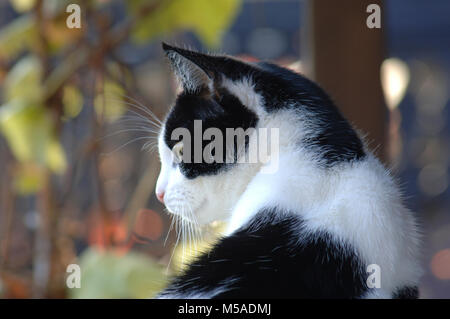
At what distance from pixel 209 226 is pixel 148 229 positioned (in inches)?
40.2

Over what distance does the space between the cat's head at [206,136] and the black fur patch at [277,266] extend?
7 centimetres

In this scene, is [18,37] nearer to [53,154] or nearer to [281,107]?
[53,154]

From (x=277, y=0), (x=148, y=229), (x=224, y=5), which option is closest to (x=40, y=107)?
(x=224, y=5)

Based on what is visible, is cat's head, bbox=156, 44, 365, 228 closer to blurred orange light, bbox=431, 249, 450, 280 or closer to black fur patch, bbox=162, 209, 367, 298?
black fur patch, bbox=162, 209, 367, 298

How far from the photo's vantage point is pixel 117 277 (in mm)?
853

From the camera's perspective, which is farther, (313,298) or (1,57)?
(1,57)

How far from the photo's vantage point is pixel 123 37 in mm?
977

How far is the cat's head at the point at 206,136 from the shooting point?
0.46 metres

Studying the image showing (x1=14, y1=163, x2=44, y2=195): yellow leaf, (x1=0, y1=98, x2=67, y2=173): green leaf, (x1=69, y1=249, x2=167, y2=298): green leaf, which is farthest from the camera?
(x1=14, y1=163, x2=44, y2=195): yellow leaf

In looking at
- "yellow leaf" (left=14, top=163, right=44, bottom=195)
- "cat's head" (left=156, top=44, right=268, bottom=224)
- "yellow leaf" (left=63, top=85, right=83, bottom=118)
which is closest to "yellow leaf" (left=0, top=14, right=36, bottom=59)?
"yellow leaf" (left=63, top=85, right=83, bottom=118)

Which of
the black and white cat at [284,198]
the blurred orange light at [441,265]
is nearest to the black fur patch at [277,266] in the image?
the black and white cat at [284,198]

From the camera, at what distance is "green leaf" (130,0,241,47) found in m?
0.96

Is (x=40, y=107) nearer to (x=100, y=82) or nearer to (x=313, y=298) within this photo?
(x=100, y=82)

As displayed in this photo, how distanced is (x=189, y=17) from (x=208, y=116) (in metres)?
0.54
